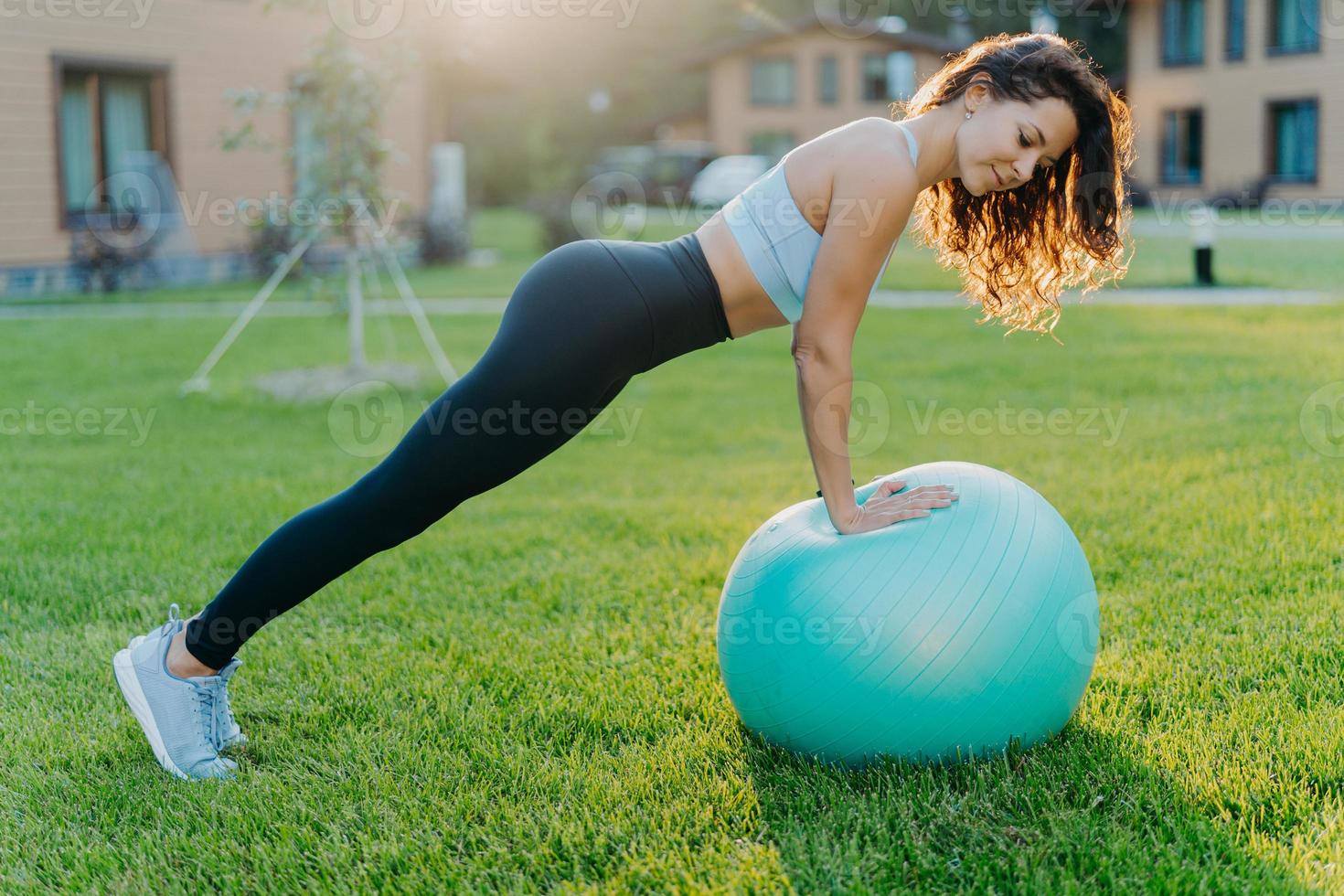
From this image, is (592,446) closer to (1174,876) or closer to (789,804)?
(789,804)

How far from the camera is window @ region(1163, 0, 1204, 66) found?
27.8 meters

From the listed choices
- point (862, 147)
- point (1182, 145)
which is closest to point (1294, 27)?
point (1182, 145)

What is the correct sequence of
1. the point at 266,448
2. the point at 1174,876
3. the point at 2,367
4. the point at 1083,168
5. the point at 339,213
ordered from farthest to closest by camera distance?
1. the point at 2,367
2. the point at 339,213
3. the point at 266,448
4. the point at 1083,168
5. the point at 1174,876

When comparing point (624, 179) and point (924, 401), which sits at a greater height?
point (624, 179)

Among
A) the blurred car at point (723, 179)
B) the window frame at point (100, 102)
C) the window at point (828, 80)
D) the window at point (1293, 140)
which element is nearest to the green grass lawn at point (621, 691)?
the window frame at point (100, 102)

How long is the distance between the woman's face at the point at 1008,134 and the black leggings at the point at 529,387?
649mm

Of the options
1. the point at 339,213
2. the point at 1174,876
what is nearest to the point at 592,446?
the point at 339,213

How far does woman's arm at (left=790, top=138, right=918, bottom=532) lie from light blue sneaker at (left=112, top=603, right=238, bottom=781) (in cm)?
161

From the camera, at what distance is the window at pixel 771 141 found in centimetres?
3759

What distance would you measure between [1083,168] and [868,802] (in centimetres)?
155

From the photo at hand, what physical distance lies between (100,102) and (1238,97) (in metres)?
23.5

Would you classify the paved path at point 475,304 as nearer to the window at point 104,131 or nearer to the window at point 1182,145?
the window at point 104,131

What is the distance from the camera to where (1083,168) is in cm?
285

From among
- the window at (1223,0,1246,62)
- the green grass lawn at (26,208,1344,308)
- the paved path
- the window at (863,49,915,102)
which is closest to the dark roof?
the window at (863,49,915,102)
